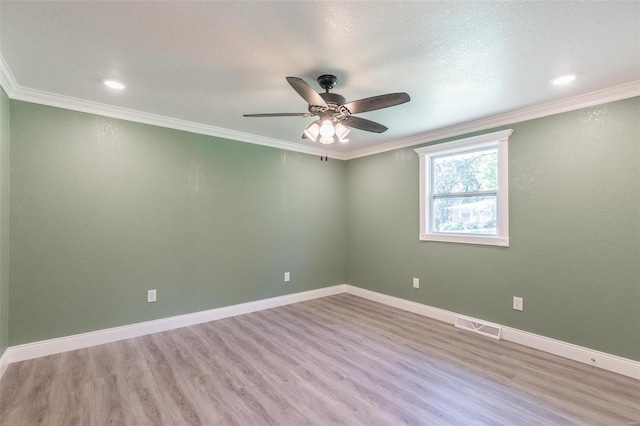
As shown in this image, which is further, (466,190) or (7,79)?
(466,190)

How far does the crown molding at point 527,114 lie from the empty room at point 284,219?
2cm

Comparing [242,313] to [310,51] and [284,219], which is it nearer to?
[284,219]

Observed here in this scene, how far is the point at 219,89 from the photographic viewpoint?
260cm

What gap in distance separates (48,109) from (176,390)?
113 inches

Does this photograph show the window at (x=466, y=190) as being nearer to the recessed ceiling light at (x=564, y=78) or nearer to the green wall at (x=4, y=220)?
the recessed ceiling light at (x=564, y=78)

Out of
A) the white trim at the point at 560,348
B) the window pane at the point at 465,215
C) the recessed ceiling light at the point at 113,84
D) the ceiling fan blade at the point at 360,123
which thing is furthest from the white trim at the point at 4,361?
the window pane at the point at 465,215

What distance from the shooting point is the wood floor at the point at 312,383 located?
194cm

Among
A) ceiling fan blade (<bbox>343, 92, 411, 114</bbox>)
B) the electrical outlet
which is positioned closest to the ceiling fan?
ceiling fan blade (<bbox>343, 92, 411, 114</bbox>)

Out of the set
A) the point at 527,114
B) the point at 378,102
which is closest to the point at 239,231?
the point at 378,102

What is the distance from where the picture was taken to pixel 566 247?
2.81m

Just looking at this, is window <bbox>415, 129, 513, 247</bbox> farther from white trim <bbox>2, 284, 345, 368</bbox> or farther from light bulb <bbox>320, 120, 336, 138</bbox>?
white trim <bbox>2, 284, 345, 368</bbox>

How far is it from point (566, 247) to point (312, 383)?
2718 millimetres

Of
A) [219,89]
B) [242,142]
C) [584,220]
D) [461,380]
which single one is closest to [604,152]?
[584,220]

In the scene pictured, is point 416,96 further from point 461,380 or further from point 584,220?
point 461,380
